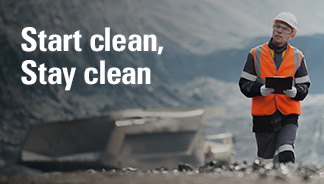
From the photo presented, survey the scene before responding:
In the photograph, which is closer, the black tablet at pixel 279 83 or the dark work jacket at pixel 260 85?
the black tablet at pixel 279 83

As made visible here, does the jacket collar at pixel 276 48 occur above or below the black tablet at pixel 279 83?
above

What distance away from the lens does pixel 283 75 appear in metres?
3.72

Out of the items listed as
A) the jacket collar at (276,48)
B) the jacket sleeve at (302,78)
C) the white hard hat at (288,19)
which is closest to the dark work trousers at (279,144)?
the jacket sleeve at (302,78)

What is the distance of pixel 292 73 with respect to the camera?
147 inches

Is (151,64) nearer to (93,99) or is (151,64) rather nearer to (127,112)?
(93,99)

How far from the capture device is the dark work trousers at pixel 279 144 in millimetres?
3699

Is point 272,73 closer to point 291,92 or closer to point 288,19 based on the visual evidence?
point 291,92

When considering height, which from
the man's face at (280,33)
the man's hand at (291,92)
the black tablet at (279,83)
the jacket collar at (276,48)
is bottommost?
the man's hand at (291,92)

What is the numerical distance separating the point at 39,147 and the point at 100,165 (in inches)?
48.3

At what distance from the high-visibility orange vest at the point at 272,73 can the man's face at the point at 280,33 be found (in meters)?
0.07

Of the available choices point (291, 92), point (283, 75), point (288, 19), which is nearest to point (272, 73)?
point (283, 75)

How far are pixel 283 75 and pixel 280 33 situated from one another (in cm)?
27

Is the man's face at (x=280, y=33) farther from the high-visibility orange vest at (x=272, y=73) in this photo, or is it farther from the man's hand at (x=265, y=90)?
the man's hand at (x=265, y=90)

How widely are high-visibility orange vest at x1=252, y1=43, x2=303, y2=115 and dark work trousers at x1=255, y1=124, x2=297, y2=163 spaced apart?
5.0 inches
